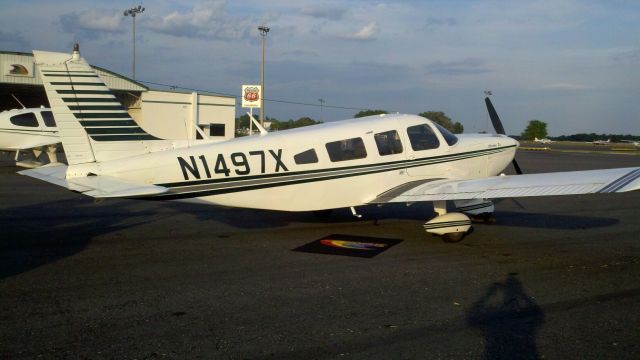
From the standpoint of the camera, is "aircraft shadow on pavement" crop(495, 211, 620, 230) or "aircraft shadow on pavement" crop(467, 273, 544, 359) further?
"aircraft shadow on pavement" crop(495, 211, 620, 230)

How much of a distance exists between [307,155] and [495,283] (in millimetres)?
3882

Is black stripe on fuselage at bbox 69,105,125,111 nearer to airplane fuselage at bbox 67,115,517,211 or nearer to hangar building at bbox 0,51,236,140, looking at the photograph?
airplane fuselage at bbox 67,115,517,211

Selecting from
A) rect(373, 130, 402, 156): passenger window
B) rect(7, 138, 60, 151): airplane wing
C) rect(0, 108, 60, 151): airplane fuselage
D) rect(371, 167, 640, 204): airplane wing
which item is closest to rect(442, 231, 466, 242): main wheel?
rect(371, 167, 640, 204): airplane wing

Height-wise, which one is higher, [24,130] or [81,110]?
[81,110]

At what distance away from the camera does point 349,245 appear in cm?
917

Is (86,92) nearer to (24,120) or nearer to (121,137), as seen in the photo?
(121,137)

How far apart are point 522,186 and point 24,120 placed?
2024 cm

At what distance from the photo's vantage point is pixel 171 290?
6.43m

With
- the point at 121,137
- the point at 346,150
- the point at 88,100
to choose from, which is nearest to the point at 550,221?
the point at 346,150

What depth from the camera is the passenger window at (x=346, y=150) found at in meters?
9.66

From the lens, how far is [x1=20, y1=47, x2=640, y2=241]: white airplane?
8445mm

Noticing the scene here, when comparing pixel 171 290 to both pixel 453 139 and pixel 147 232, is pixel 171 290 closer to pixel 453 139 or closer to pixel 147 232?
pixel 147 232

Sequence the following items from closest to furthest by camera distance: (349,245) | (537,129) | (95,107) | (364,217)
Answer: (95,107) < (349,245) < (364,217) < (537,129)

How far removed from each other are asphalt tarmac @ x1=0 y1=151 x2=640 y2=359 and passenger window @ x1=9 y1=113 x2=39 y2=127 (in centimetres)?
1206
